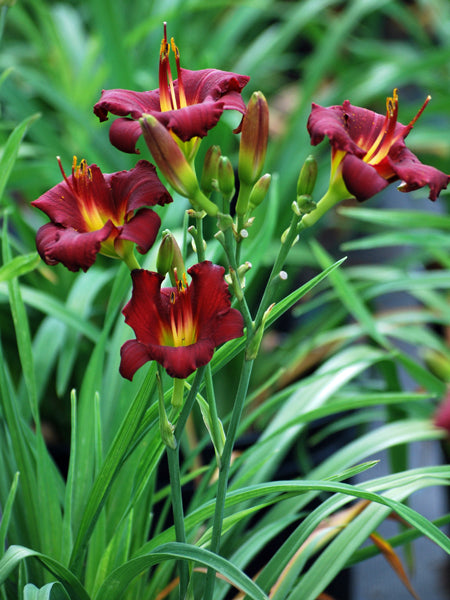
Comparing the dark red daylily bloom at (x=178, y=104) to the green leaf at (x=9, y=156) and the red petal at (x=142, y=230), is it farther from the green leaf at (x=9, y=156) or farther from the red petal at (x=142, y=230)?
the green leaf at (x=9, y=156)

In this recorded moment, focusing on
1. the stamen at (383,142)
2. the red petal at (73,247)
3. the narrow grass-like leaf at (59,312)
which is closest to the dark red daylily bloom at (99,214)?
the red petal at (73,247)

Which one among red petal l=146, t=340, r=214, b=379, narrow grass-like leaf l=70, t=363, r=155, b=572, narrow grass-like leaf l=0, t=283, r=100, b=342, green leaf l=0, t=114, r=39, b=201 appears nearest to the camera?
red petal l=146, t=340, r=214, b=379

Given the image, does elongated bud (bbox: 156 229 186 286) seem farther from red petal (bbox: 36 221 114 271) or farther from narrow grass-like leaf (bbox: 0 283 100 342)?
narrow grass-like leaf (bbox: 0 283 100 342)

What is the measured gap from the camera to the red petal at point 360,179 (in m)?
0.34

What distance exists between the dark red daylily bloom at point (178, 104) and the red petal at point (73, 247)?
0.17ft

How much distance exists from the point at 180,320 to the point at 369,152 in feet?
0.44

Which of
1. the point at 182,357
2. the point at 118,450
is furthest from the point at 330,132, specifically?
the point at 118,450

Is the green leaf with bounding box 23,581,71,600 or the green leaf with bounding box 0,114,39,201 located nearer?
the green leaf with bounding box 23,581,71,600

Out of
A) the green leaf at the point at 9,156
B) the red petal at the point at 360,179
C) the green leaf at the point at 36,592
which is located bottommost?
the green leaf at the point at 36,592

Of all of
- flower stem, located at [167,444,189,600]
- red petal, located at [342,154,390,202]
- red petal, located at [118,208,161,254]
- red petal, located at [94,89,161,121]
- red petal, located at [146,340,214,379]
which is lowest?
flower stem, located at [167,444,189,600]

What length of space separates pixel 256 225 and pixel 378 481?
1.55 feet

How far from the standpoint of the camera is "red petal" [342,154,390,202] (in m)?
0.34

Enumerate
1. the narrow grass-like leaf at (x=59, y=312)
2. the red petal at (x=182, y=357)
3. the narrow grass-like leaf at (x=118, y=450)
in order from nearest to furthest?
the red petal at (x=182, y=357) < the narrow grass-like leaf at (x=118, y=450) < the narrow grass-like leaf at (x=59, y=312)

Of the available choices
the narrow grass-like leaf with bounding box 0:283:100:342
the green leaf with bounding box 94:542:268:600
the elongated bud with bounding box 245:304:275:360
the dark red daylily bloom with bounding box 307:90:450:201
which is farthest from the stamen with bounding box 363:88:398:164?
the narrow grass-like leaf with bounding box 0:283:100:342
